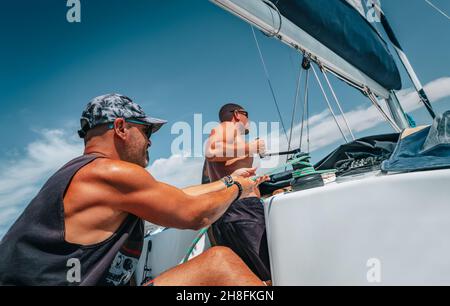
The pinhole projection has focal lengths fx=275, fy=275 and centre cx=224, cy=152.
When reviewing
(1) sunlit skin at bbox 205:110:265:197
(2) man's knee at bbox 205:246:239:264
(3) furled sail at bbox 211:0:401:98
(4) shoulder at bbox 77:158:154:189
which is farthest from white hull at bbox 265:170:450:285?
(3) furled sail at bbox 211:0:401:98

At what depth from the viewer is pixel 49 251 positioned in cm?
95

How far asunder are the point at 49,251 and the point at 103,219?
20 cm

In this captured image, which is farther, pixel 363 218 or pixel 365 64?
pixel 365 64

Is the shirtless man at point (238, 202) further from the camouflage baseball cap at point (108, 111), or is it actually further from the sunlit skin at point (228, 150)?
the camouflage baseball cap at point (108, 111)

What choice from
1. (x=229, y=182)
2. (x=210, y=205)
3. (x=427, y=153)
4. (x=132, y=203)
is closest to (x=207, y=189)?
(x=229, y=182)

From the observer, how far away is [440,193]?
0.87 metres

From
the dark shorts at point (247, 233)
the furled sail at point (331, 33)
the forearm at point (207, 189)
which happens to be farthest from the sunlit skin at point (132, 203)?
the furled sail at point (331, 33)

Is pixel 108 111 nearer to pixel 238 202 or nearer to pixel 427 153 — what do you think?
pixel 238 202

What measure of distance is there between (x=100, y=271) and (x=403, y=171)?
3.87 ft
